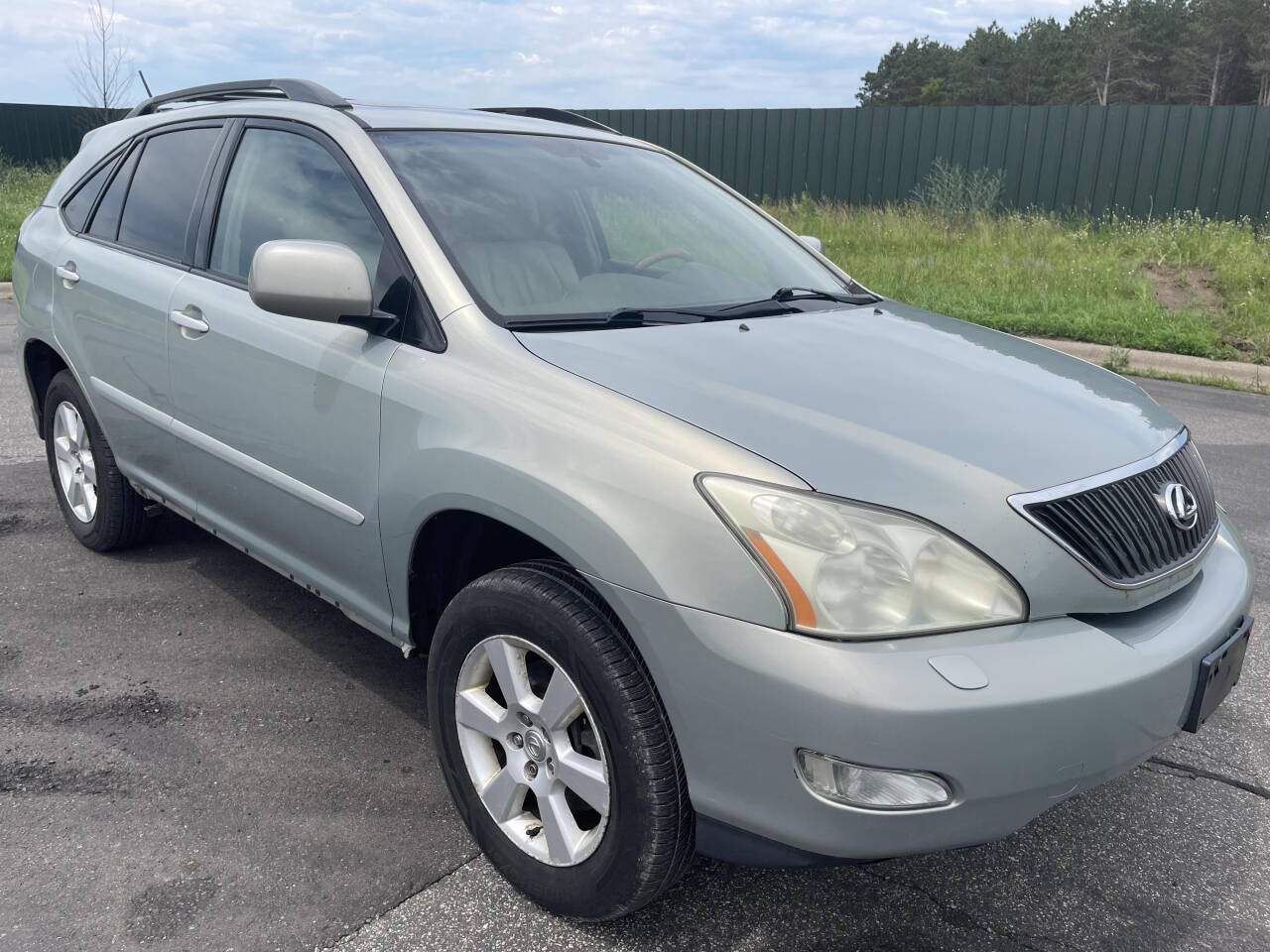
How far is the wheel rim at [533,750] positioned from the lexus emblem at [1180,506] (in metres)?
1.32

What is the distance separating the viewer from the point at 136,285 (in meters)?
3.62

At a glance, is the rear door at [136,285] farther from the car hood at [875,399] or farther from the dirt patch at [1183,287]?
the dirt patch at [1183,287]

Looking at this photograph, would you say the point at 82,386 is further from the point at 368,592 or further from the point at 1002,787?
the point at 1002,787

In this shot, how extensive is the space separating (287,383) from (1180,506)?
2.22 m

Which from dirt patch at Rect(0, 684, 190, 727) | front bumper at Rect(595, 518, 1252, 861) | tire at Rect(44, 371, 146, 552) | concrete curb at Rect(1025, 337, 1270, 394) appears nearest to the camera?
front bumper at Rect(595, 518, 1252, 861)

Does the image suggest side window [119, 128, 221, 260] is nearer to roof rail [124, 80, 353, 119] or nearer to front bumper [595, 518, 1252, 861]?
roof rail [124, 80, 353, 119]

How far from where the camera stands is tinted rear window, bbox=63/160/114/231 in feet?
13.8

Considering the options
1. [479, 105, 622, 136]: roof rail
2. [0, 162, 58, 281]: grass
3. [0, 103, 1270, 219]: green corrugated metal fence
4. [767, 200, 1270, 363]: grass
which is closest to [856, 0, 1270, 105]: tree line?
[0, 103, 1270, 219]: green corrugated metal fence

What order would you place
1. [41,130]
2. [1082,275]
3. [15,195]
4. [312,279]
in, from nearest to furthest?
[312,279]
[1082,275]
[15,195]
[41,130]

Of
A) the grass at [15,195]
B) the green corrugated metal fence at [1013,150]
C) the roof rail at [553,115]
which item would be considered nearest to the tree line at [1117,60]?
the green corrugated metal fence at [1013,150]

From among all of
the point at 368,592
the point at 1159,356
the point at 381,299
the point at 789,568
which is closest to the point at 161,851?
the point at 368,592

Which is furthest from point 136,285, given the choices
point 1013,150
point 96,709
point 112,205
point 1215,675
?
point 1013,150

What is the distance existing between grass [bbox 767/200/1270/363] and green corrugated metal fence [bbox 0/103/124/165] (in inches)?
772

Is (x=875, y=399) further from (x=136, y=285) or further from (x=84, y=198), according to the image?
(x=84, y=198)
